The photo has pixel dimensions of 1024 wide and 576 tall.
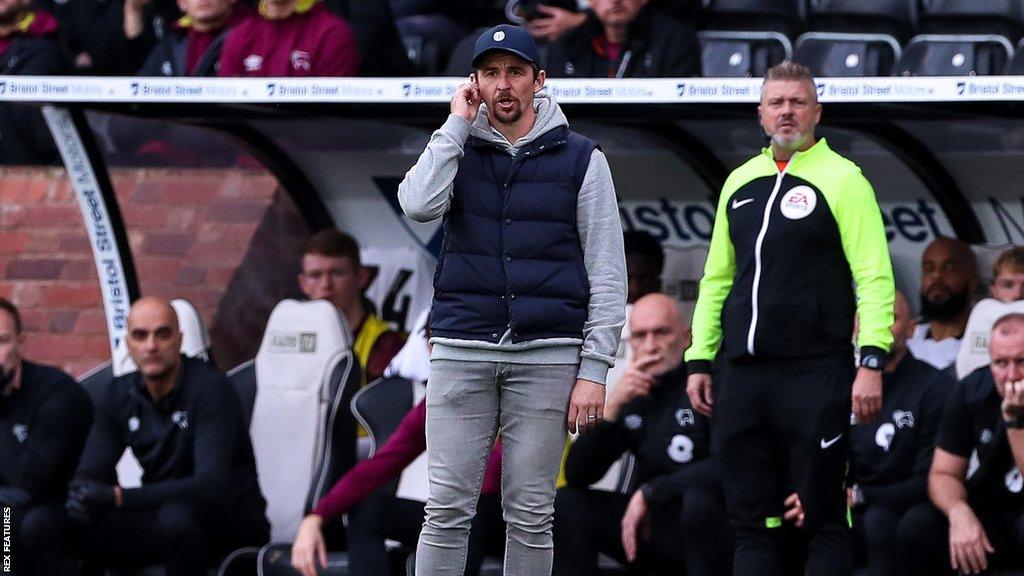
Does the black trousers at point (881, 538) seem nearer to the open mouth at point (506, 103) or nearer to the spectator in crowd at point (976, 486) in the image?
the spectator in crowd at point (976, 486)

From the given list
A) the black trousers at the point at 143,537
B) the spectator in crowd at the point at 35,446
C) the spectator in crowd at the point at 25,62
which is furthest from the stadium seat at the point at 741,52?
the spectator in crowd at the point at 25,62

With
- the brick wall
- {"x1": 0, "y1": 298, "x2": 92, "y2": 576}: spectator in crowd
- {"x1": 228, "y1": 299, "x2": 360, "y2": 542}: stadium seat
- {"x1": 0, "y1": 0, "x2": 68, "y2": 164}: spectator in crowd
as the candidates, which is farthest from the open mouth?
{"x1": 0, "y1": 0, "x2": 68, "y2": 164}: spectator in crowd

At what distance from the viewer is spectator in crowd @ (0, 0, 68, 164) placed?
10.1 metres

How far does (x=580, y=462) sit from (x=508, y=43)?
2615 millimetres

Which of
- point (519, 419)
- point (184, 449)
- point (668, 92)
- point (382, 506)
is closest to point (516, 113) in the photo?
point (519, 419)

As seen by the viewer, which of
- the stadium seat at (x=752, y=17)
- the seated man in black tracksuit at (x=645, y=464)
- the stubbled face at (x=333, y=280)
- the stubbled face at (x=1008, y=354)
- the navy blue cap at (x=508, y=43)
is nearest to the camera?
the navy blue cap at (x=508, y=43)

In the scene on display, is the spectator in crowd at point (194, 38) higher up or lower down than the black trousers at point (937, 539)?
higher up

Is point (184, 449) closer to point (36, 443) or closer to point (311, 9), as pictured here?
point (36, 443)

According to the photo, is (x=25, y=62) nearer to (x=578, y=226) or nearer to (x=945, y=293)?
(x=945, y=293)

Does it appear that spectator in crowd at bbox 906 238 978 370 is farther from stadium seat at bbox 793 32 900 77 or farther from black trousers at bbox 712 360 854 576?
black trousers at bbox 712 360 854 576

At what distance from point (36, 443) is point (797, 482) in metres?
3.39

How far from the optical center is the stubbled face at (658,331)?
7.31m

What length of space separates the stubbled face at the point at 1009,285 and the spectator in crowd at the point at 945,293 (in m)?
0.26

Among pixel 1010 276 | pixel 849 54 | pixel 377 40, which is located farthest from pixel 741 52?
pixel 1010 276
